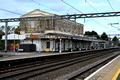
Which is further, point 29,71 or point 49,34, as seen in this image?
point 49,34

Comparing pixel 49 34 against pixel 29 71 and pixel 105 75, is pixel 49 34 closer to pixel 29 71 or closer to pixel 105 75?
pixel 29 71

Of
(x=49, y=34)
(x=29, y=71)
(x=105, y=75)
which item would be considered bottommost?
(x=29, y=71)

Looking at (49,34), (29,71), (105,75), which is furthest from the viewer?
(49,34)

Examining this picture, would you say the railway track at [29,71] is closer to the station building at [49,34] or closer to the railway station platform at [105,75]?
the railway station platform at [105,75]

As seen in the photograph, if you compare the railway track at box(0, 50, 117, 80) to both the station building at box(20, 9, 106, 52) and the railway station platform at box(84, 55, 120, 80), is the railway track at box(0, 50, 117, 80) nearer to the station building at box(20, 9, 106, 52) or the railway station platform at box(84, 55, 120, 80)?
the railway station platform at box(84, 55, 120, 80)

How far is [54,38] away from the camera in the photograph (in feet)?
122

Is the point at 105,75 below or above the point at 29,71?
above

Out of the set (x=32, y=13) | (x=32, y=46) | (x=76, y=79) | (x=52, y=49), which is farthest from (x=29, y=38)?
(x=76, y=79)

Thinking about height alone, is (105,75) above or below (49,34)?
below

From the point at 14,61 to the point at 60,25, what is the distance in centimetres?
3183

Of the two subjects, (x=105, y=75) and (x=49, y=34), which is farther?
(x=49, y=34)

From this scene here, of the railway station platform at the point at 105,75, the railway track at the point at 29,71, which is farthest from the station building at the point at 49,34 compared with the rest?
the railway station platform at the point at 105,75

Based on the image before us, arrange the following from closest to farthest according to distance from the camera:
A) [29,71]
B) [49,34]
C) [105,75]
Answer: [105,75] → [29,71] → [49,34]

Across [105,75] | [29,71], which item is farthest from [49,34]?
[105,75]
